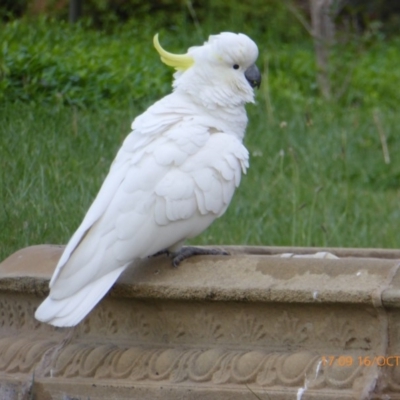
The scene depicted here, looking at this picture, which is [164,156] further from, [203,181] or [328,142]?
[328,142]

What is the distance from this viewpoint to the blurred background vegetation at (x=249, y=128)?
4.14 meters

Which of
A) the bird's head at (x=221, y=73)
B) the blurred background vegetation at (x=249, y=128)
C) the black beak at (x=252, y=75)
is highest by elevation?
the bird's head at (x=221, y=73)

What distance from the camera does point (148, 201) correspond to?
2.53 m

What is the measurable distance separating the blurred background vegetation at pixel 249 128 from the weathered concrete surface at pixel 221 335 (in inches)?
42.7

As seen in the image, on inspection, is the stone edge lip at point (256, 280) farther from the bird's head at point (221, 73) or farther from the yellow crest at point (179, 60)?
the yellow crest at point (179, 60)

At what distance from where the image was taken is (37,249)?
277cm

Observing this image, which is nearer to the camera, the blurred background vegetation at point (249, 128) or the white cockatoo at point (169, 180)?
the white cockatoo at point (169, 180)

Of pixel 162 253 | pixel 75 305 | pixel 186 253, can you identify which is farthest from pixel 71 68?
pixel 75 305

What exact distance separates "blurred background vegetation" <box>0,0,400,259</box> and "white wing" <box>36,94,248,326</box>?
1116 mm
